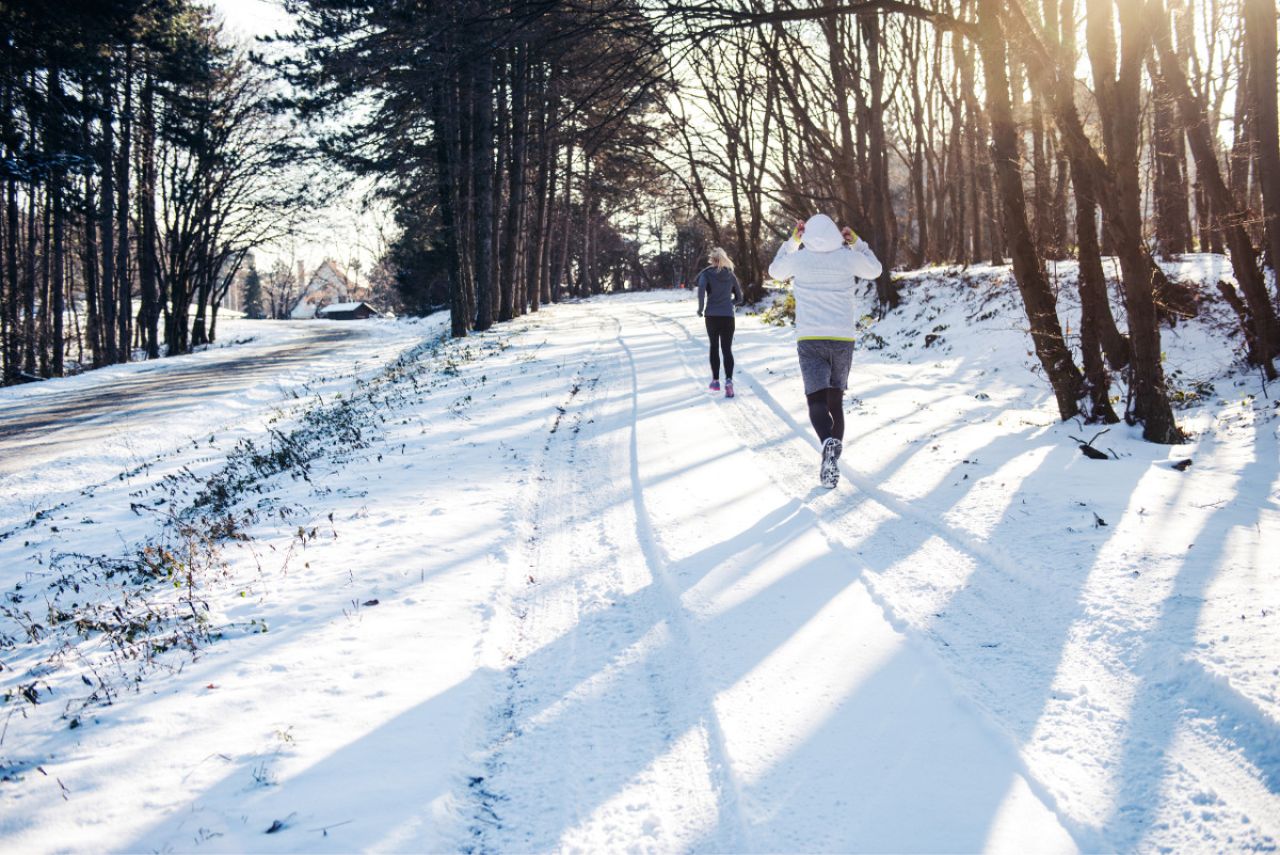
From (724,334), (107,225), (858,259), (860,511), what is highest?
(107,225)

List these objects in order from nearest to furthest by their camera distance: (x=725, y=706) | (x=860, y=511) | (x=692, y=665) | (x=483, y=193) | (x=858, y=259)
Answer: (x=725, y=706) → (x=692, y=665) → (x=860, y=511) → (x=858, y=259) → (x=483, y=193)

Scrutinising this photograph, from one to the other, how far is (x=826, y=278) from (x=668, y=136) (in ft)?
58.6

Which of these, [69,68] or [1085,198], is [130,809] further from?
[69,68]

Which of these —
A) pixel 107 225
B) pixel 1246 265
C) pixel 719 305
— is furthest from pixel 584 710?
pixel 107 225

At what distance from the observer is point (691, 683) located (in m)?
3.42

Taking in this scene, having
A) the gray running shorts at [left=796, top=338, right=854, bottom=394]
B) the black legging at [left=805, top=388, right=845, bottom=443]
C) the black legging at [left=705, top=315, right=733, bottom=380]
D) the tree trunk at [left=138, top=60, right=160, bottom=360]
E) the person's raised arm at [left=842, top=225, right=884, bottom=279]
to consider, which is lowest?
the black legging at [left=805, top=388, right=845, bottom=443]

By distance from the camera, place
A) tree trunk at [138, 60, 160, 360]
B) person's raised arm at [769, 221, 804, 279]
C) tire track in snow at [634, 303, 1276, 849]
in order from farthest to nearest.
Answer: tree trunk at [138, 60, 160, 360] < person's raised arm at [769, 221, 804, 279] < tire track in snow at [634, 303, 1276, 849]

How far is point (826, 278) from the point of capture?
6.35m

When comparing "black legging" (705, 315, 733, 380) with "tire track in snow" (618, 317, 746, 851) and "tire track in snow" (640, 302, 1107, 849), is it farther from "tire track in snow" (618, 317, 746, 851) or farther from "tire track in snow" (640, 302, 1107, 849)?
"tire track in snow" (618, 317, 746, 851)

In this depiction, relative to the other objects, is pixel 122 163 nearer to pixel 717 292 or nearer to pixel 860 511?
pixel 717 292

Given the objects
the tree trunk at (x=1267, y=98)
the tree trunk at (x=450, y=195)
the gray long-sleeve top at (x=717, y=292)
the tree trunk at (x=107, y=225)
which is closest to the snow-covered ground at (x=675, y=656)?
the tree trunk at (x=1267, y=98)

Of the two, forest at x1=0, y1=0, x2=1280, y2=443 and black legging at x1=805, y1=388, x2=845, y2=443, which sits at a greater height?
forest at x1=0, y1=0, x2=1280, y2=443

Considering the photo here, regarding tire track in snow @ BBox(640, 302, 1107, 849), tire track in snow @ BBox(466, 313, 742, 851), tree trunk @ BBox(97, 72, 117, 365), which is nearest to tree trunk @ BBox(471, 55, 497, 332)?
tree trunk @ BBox(97, 72, 117, 365)

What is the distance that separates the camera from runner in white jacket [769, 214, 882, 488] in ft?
20.8
